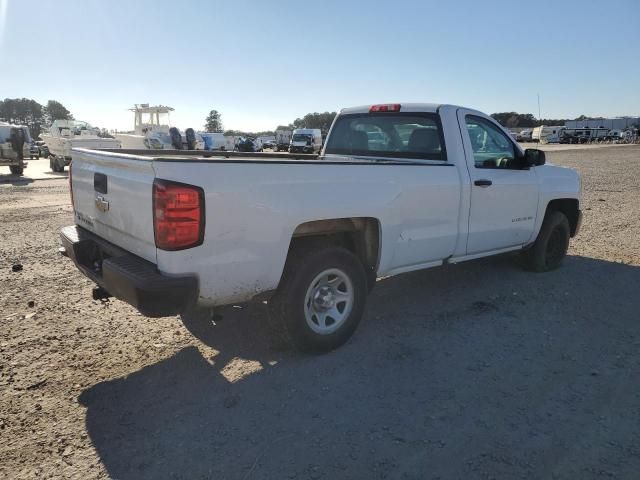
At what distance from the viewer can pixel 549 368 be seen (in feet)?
11.9

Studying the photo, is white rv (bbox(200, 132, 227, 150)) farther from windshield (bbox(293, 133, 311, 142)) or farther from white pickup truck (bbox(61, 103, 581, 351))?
white pickup truck (bbox(61, 103, 581, 351))

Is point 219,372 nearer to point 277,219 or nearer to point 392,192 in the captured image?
point 277,219

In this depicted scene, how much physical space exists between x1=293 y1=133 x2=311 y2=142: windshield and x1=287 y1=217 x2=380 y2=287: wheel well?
3511cm

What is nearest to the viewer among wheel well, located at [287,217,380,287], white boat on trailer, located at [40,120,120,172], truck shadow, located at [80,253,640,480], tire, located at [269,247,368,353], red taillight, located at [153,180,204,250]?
truck shadow, located at [80,253,640,480]

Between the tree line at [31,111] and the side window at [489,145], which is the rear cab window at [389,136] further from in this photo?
the tree line at [31,111]

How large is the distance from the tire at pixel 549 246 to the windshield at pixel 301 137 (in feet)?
109

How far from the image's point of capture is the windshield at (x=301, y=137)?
38.4 meters

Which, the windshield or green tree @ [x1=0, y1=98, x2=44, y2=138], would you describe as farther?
green tree @ [x1=0, y1=98, x2=44, y2=138]

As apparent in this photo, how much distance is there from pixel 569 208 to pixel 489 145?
1933 mm

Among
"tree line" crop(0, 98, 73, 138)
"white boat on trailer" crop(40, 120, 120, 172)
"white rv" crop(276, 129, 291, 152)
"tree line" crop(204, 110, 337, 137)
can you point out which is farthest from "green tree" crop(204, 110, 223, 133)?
"white boat on trailer" crop(40, 120, 120, 172)

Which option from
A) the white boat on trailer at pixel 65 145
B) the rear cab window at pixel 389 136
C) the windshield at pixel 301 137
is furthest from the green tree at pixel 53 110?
the rear cab window at pixel 389 136

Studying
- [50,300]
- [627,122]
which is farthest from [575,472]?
[627,122]

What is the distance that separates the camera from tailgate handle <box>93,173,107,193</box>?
11.7 ft

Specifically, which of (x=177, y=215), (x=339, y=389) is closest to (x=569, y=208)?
Result: (x=339, y=389)
